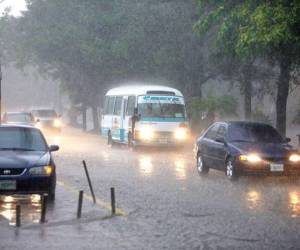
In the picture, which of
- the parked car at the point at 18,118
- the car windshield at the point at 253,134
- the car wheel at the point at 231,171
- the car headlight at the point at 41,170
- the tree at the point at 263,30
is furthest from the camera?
the parked car at the point at 18,118

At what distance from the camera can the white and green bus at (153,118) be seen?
103ft

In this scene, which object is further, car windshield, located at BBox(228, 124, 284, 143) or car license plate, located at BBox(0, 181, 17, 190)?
car windshield, located at BBox(228, 124, 284, 143)

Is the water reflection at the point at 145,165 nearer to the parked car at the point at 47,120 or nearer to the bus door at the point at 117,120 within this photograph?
the bus door at the point at 117,120

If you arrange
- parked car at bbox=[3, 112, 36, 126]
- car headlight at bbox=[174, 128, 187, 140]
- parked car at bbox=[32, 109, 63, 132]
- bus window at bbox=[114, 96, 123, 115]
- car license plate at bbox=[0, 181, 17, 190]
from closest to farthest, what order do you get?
car license plate at bbox=[0, 181, 17, 190] < car headlight at bbox=[174, 128, 187, 140] < bus window at bbox=[114, 96, 123, 115] < parked car at bbox=[3, 112, 36, 126] < parked car at bbox=[32, 109, 63, 132]

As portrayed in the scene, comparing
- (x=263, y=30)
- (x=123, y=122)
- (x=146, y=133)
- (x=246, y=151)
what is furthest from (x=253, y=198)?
(x=123, y=122)

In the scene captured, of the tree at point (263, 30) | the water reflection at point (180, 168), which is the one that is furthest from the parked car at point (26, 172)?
the tree at point (263, 30)

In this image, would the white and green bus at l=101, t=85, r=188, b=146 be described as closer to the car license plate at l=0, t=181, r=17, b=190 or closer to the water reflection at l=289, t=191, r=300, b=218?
the water reflection at l=289, t=191, r=300, b=218

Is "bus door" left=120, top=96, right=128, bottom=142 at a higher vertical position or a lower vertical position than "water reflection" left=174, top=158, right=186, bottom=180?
higher

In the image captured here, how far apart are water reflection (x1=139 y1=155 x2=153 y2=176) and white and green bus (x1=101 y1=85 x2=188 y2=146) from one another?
2.68 meters

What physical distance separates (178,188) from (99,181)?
2.71 meters

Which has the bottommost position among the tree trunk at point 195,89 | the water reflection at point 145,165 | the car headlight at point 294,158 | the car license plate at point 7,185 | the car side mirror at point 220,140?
the water reflection at point 145,165

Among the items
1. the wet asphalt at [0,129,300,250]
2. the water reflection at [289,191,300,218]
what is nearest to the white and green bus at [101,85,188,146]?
the wet asphalt at [0,129,300,250]

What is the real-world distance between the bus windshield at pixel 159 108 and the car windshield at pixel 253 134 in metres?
12.3

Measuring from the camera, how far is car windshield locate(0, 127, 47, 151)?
14776mm
